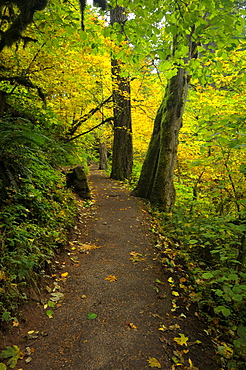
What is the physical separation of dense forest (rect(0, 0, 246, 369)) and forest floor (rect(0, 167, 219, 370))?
0.85 ft

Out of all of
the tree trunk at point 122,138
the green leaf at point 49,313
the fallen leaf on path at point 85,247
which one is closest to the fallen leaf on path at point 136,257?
the fallen leaf on path at point 85,247

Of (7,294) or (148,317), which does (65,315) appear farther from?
(148,317)

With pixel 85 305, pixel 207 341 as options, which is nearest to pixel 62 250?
pixel 85 305

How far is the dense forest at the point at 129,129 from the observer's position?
303 centimetres

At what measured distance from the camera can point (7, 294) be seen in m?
2.52

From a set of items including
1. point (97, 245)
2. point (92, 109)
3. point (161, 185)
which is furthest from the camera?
point (92, 109)

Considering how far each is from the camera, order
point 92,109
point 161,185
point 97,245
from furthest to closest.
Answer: point 92,109, point 161,185, point 97,245

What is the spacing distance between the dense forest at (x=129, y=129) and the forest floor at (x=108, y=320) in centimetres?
26

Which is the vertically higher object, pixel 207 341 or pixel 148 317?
pixel 148 317

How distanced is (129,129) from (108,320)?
9187 millimetres

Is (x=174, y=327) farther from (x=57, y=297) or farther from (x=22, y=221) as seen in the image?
(x=22, y=221)

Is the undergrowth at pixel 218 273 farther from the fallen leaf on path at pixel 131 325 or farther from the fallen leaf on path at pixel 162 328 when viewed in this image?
the fallen leaf on path at pixel 131 325

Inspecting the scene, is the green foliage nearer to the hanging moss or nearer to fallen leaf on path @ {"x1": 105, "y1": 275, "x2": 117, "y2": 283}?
fallen leaf on path @ {"x1": 105, "y1": 275, "x2": 117, "y2": 283}

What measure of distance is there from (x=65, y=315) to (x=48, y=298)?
0.39 meters
